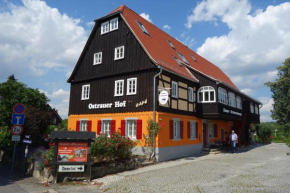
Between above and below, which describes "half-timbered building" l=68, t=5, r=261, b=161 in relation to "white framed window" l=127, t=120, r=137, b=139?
above

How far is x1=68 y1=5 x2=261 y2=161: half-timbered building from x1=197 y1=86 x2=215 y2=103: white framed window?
0.23ft

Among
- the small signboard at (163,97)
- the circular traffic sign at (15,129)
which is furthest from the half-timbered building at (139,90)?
the circular traffic sign at (15,129)

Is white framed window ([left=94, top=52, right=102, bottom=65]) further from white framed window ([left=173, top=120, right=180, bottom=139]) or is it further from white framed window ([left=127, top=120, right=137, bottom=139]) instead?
white framed window ([left=173, top=120, right=180, bottom=139])

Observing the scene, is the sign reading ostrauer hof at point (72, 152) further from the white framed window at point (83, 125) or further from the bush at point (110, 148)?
the white framed window at point (83, 125)

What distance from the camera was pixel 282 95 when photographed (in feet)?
140

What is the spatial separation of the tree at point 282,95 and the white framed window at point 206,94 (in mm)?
29462

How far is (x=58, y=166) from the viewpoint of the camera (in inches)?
369

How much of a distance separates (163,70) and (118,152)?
6139 mm

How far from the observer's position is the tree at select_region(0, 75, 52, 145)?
52.3 ft

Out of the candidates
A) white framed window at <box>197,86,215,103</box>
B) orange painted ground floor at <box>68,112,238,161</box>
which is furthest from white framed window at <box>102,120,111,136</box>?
white framed window at <box>197,86,215,103</box>

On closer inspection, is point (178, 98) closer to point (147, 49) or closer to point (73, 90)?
point (147, 49)

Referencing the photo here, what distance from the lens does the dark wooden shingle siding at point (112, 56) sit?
627 inches

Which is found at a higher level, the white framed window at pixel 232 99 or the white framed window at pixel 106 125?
the white framed window at pixel 232 99

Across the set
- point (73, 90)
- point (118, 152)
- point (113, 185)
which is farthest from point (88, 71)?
point (113, 185)
